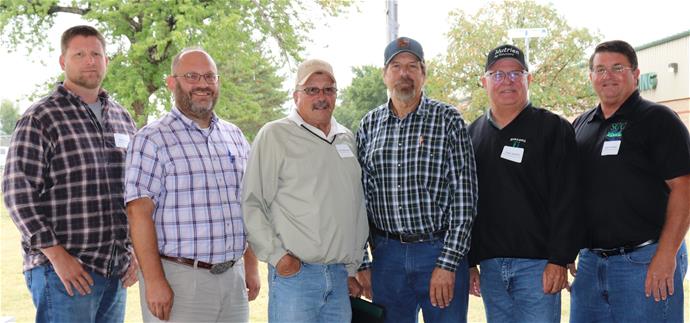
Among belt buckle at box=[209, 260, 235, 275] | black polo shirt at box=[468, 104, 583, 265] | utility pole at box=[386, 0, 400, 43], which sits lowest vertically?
belt buckle at box=[209, 260, 235, 275]

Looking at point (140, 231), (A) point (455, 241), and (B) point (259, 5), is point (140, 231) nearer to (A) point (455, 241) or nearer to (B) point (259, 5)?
(A) point (455, 241)

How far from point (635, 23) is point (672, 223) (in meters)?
4.95

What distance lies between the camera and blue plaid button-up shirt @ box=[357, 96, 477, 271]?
2.23 m

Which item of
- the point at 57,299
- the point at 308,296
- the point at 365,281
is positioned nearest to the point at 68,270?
the point at 57,299

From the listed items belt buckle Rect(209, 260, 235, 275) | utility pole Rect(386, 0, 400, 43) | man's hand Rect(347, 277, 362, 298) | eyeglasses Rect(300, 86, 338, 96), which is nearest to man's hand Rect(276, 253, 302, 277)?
belt buckle Rect(209, 260, 235, 275)

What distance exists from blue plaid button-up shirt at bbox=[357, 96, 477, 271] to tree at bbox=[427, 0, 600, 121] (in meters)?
8.27

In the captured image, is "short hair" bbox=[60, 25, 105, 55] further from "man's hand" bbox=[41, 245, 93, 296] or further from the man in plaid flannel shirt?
"man's hand" bbox=[41, 245, 93, 296]

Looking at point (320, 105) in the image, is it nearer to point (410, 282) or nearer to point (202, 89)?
point (202, 89)

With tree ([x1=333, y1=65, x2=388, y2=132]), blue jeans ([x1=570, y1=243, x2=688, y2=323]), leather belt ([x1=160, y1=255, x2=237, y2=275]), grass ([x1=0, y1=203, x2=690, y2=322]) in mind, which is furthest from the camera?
tree ([x1=333, y1=65, x2=388, y2=132])

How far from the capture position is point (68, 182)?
2219mm

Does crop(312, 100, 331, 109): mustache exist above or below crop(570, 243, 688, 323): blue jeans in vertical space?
above

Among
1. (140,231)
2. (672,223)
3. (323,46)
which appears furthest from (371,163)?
(323,46)

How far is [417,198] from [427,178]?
0.09 meters

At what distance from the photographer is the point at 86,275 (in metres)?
2.22
